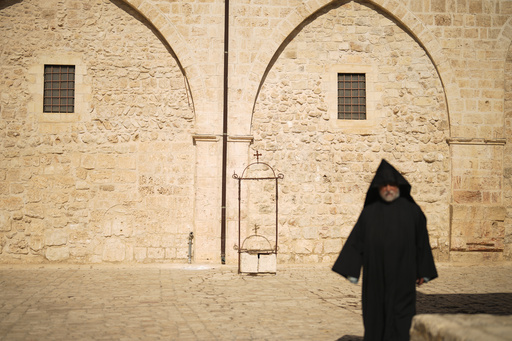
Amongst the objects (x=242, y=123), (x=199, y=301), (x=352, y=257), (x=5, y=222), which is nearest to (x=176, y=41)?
(x=242, y=123)

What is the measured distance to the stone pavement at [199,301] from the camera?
5.31m

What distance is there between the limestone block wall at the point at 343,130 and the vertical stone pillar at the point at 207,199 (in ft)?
3.14

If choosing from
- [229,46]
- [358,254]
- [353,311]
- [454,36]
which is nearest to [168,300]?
[353,311]

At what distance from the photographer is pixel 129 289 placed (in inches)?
304

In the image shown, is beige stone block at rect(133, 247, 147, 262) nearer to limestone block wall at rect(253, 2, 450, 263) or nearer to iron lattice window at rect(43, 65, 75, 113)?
limestone block wall at rect(253, 2, 450, 263)

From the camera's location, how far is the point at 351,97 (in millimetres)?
11227

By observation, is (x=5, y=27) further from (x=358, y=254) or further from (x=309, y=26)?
(x=358, y=254)

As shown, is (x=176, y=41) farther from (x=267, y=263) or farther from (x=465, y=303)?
(x=465, y=303)

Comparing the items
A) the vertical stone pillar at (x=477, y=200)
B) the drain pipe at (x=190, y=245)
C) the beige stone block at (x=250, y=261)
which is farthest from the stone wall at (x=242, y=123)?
the beige stone block at (x=250, y=261)

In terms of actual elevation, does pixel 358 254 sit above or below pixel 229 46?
below

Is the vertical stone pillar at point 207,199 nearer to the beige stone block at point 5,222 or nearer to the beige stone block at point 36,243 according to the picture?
the beige stone block at point 36,243

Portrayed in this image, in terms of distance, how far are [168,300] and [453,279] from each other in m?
4.80

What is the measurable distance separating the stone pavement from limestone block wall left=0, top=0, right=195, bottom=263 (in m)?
0.67

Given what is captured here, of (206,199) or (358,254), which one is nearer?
(358,254)
